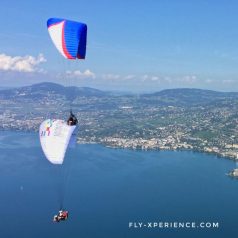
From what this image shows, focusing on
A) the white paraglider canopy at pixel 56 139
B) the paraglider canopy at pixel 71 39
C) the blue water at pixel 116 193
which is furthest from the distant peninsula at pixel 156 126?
the paraglider canopy at pixel 71 39

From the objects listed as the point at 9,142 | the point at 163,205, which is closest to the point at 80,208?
the point at 163,205

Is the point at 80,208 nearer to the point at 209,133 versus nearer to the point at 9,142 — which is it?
the point at 9,142

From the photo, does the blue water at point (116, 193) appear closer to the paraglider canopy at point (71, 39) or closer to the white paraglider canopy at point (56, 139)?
the white paraglider canopy at point (56, 139)

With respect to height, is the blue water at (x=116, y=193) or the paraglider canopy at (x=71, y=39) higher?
the paraglider canopy at (x=71, y=39)

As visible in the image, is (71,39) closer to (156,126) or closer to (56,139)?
(56,139)

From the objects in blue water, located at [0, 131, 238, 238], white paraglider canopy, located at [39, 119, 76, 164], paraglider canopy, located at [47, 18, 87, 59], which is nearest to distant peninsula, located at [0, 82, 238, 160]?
blue water, located at [0, 131, 238, 238]

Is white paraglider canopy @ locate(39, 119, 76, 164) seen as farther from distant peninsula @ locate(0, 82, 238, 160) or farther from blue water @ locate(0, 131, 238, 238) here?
distant peninsula @ locate(0, 82, 238, 160)

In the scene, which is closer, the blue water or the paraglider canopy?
the paraglider canopy
